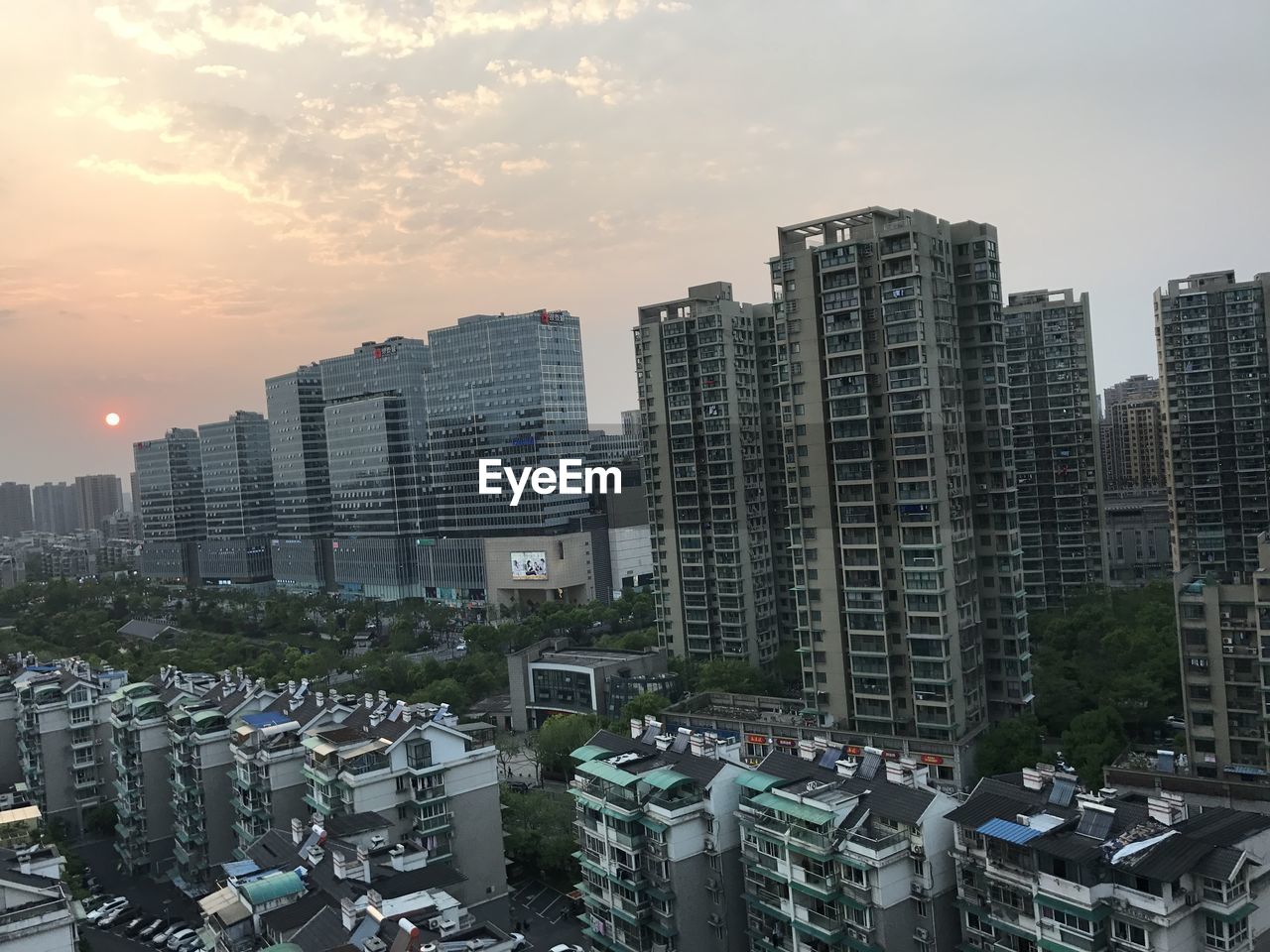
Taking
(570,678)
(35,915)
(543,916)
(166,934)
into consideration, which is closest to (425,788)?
(543,916)

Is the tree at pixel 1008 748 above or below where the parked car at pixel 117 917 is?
above

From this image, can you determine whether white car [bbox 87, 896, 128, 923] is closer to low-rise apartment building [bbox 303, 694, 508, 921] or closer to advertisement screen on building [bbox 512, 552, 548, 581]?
low-rise apartment building [bbox 303, 694, 508, 921]

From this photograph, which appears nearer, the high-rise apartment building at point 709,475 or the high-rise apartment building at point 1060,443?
the high-rise apartment building at point 709,475

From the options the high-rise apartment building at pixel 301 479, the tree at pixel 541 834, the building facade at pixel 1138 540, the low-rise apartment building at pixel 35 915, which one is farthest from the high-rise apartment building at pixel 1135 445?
the low-rise apartment building at pixel 35 915

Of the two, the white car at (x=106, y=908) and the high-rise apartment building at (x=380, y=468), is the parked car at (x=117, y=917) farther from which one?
the high-rise apartment building at (x=380, y=468)

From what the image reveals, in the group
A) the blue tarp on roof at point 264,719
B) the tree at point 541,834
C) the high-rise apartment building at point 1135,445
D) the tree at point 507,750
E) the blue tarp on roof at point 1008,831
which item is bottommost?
the tree at point 507,750

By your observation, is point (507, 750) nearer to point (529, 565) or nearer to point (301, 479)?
point (529, 565)
